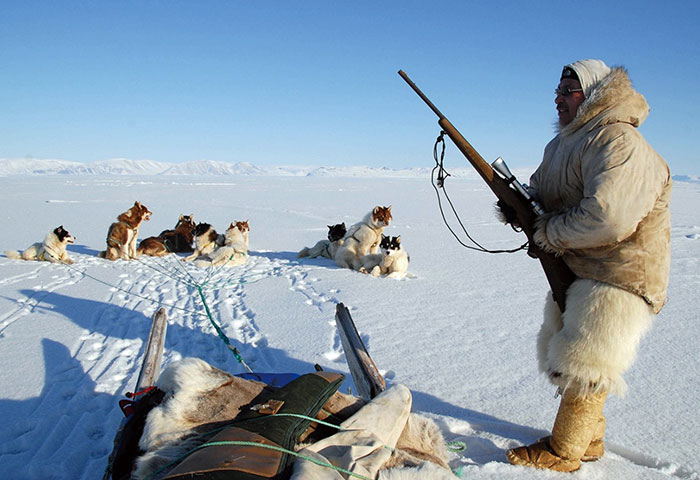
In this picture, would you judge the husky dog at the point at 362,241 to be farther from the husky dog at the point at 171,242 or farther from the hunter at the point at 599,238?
the hunter at the point at 599,238

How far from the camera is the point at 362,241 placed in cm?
832

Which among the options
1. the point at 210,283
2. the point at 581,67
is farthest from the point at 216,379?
the point at 210,283

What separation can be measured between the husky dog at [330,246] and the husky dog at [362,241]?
68 centimetres

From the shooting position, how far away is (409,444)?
1.95 metres

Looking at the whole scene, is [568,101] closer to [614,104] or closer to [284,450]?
[614,104]

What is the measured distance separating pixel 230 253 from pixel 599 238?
7.72m

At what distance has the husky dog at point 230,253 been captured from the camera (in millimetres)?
8750

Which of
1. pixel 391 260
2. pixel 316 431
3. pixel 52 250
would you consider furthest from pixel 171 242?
pixel 316 431

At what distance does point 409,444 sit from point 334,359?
85.6 inches

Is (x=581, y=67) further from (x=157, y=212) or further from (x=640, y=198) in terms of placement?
(x=157, y=212)

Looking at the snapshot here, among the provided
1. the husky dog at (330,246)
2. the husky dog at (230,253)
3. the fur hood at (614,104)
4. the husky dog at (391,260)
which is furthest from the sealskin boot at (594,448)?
the husky dog at (230,253)

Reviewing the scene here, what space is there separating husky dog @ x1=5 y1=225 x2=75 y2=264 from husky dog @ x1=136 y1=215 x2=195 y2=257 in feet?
4.52

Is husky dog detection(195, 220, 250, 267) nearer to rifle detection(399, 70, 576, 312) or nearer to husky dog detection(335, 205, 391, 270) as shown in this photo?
husky dog detection(335, 205, 391, 270)

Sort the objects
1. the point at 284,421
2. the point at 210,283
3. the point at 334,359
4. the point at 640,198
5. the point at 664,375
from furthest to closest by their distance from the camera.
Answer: the point at 210,283 < the point at 334,359 < the point at 664,375 < the point at 640,198 < the point at 284,421
